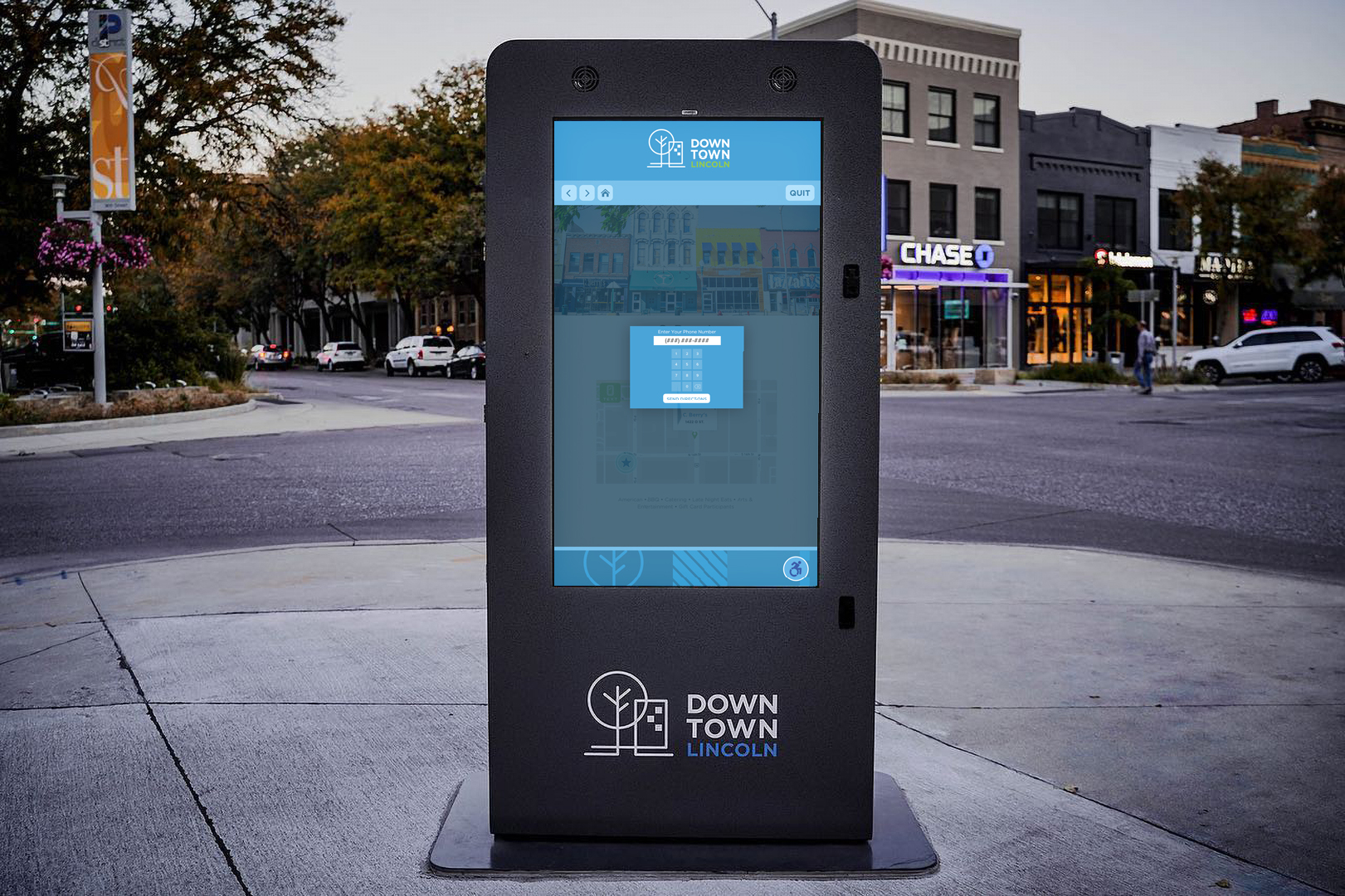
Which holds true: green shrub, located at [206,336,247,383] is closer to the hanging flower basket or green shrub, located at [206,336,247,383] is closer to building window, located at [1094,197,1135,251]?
the hanging flower basket

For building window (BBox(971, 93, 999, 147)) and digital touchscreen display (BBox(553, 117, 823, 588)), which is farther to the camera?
building window (BBox(971, 93, 999, 147))

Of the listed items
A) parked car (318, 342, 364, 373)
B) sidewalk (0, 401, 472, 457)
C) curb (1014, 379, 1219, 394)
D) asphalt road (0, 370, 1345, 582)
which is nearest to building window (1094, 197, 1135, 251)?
curb (1014, 379, 1219, 394)

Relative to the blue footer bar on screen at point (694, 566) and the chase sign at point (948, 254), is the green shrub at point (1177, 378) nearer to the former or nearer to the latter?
the chase sign at point (948, 254)

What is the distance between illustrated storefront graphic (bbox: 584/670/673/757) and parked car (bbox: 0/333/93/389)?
76.3ft

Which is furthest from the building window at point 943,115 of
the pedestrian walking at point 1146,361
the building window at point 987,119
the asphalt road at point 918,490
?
the asphalt road at point 918,490

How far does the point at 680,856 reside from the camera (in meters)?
3.22

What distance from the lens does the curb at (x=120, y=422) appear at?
769 inches

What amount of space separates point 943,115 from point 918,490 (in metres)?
35.3

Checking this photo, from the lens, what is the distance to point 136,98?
25.4 meters

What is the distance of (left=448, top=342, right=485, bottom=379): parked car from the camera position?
144 feet

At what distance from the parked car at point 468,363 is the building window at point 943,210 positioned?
16.9 metres

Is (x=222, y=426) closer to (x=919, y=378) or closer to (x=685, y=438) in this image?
(x=685, y=438)

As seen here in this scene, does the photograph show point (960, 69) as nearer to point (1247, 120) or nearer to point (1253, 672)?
point (1247, 120)

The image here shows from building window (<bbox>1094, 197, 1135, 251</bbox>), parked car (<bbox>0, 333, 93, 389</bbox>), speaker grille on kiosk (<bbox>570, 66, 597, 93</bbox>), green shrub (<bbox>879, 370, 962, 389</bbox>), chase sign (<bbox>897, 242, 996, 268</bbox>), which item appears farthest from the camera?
building window (<bbox>1094, 197, 1135, 251</bbox>)
